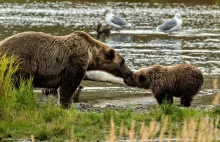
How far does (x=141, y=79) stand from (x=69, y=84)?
237cm

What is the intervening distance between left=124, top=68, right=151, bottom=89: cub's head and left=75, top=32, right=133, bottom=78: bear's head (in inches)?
20.1

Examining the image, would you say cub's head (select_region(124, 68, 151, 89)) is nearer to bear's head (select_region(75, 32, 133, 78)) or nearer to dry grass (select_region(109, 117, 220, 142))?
bear's head (select_region(75, 32, 133, 78))

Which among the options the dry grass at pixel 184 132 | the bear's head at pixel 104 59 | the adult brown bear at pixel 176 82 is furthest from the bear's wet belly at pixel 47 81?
the dry grass at pixel 184 132

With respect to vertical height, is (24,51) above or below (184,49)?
above

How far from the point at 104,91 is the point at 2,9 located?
90.6ft

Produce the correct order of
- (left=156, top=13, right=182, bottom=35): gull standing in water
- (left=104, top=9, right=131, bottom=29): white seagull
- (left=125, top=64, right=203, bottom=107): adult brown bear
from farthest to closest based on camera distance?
(left=104, top=9, right=131, bottom=29): white seagull
(left=156, top=13, right=182, bottom=35): gull standing in water
(left=125, top=64, right=203, bottom=107): adult brown bear

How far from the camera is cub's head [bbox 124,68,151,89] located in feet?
44.2

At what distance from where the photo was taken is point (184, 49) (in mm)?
24766

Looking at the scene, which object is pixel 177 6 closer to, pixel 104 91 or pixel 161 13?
pixel 161 13

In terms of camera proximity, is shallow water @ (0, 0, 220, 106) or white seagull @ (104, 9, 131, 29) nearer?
shallow water @ (0, 0, 220, 106)

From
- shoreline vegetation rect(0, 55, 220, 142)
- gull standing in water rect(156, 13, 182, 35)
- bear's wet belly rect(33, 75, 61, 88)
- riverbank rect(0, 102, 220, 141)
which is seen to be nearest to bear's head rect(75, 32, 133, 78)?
bear's wet belly rect(33, 75, 61, 88)

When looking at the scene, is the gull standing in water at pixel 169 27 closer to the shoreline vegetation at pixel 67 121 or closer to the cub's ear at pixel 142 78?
the cub's ear at pixel 142 78

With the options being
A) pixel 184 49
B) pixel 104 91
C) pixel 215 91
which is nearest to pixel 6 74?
pixel 104 91

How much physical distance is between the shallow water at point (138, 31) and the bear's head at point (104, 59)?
116cm
